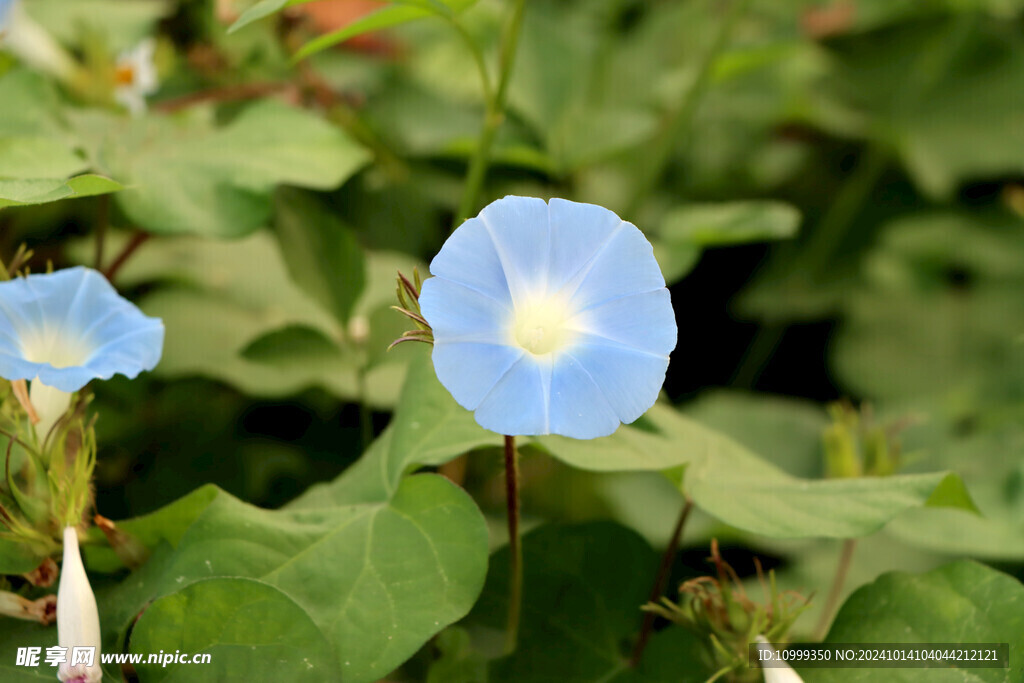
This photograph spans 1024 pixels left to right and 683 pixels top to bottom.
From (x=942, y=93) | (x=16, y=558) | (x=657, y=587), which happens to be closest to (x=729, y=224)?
(x=657, y=587)

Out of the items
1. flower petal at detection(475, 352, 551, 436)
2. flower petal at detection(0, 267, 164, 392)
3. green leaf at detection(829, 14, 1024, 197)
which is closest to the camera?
flower petal at detection(475, 352, 551, 436)

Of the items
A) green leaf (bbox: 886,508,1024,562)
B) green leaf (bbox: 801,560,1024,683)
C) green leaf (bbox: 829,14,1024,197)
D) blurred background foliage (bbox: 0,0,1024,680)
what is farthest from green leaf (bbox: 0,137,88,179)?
green leaf (bbox: 829,14,1024,197)

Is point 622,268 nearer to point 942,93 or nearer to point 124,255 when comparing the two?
point 124,255

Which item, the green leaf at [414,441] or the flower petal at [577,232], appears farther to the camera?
→ the green leaf at [414,441]

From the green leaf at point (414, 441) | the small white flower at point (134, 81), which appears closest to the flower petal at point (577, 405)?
the green leaf at point (414, 441)

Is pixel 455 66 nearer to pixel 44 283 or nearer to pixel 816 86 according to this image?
pixel 816 86

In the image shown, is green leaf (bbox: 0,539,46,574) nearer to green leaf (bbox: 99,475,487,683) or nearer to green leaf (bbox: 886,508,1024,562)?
green leaf (bbox: 99,475,487,683)

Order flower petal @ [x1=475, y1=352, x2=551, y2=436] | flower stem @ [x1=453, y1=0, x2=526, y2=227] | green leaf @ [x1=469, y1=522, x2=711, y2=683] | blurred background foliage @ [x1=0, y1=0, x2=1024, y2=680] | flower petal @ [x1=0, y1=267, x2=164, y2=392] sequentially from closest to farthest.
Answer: flower petal @ [x1=475, y1=352, x2=551, y2=436] < flower petal @ [x1=0, y1=267, x2=164, y2=392] < green leaf @ [x1=469, y1=522, x2=711, y2=683] < flower stem @ [x1=453, y1=0, x2=526, y2=227] < blurred background foliage @ [x1=0, y1=0, x2=1024, y2=680]

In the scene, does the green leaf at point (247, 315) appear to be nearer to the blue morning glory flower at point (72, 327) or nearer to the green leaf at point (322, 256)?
the green leaf at point (322, 256)
